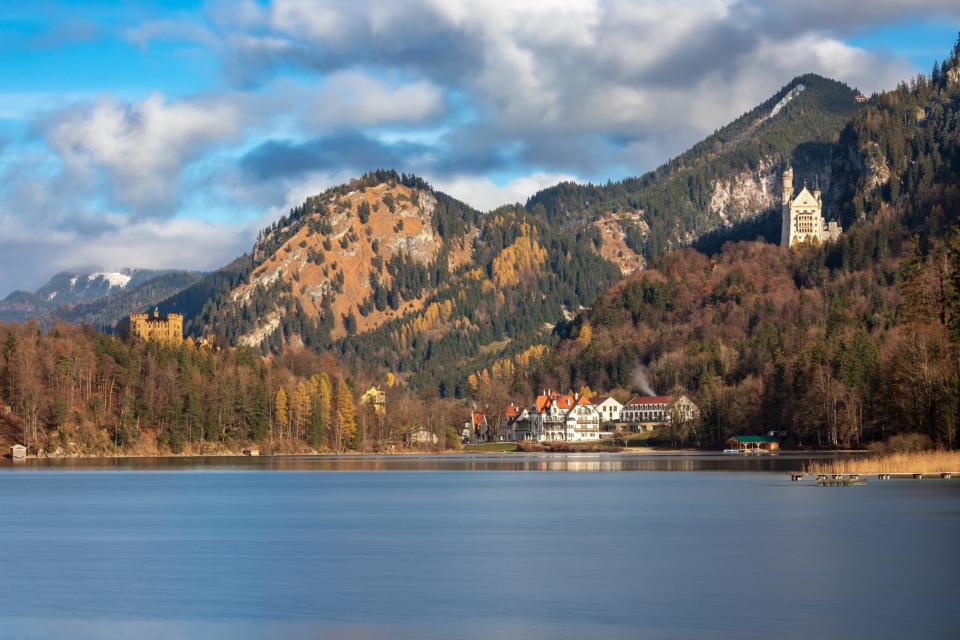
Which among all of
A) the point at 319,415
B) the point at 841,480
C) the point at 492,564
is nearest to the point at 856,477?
the point at 841,480

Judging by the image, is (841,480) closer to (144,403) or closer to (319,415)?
(319,415)

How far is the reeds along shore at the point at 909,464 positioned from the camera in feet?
285

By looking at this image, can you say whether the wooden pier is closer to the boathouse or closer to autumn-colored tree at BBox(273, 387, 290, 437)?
the boathouse

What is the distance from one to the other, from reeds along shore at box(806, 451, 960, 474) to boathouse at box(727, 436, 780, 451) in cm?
6649

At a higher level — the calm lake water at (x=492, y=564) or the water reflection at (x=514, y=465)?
the water reflection at (x=514, y=465)

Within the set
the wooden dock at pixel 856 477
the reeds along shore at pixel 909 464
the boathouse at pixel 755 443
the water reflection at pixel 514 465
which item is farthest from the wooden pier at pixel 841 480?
the boathouse at pixel 755 443

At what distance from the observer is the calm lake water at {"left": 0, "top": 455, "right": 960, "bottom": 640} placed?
31641 millimetres

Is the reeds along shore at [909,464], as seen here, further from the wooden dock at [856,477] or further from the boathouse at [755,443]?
the boathouse at [755,443]

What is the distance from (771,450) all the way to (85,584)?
446 feet

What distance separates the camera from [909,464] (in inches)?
3573

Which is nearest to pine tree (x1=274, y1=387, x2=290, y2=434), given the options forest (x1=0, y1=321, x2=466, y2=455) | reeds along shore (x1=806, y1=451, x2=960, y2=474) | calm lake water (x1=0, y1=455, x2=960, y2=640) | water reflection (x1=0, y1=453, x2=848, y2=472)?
forest (x1=0, y1=321, x2=466, y2=455)

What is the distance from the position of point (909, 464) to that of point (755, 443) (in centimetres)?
7768

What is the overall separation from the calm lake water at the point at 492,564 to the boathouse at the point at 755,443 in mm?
85266

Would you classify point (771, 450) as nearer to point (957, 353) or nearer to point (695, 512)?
point (957, 353)
